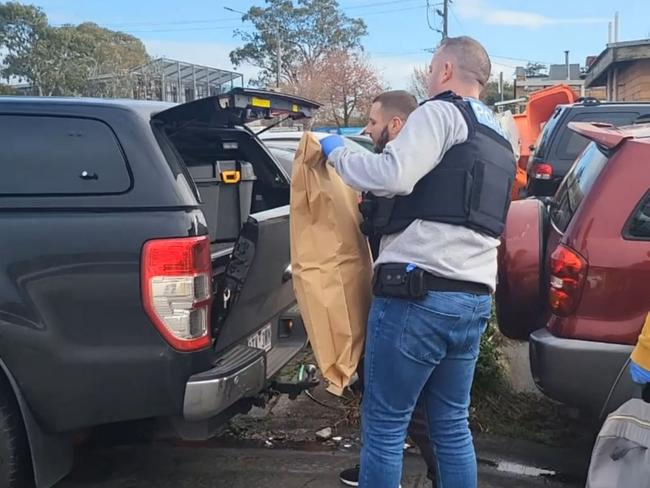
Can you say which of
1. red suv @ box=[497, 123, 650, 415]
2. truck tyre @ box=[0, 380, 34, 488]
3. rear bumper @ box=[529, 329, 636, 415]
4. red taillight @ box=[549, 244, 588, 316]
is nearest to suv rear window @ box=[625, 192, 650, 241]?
red suv @ box=[497, 123, 650, 415]

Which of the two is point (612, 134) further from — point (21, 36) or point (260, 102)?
point (21, 36)

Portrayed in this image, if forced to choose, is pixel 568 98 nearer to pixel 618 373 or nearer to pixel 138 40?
pixel 618 373

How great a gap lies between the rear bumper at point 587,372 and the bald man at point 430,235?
676 mm

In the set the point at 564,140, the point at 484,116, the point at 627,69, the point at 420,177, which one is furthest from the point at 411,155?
the point at 627,69

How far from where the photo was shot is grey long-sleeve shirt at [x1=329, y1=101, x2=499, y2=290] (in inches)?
93.3

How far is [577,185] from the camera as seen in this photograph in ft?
12.2

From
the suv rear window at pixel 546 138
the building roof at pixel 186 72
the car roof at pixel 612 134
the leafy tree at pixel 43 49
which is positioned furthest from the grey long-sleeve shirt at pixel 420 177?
the leafy tree at pixel 43 49

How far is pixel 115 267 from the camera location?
2883mm

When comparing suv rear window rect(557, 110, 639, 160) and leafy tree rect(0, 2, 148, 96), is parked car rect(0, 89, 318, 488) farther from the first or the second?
leafy tree rect(0, 2, 148, 96)

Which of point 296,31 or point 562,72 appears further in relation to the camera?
point 296,31

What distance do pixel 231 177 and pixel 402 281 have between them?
1956 mm

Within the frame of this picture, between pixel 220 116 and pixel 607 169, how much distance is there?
5.76 ft

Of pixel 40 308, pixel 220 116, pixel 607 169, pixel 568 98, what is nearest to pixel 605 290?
pixel 607 169

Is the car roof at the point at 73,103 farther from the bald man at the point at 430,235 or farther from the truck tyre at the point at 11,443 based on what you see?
the truck tyre at the point at 11,443
